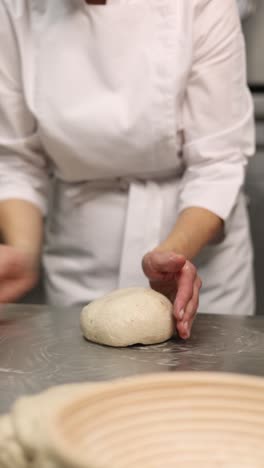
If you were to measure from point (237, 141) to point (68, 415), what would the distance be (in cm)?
102

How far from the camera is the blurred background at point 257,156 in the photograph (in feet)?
6.43

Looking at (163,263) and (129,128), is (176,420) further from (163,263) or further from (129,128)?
(129,128)

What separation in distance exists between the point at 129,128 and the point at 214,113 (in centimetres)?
17

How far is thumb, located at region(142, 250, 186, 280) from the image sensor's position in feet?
3.89

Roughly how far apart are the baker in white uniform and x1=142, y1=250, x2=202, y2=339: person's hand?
119 mm

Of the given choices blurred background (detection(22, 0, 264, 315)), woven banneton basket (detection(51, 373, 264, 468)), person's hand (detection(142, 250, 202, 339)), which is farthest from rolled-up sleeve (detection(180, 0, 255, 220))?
woven banneton basket (detection(51, 373, 264, 468))

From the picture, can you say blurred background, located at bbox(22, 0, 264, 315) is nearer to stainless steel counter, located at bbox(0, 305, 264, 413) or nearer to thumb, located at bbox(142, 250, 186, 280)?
stainless steel counter, located at bbox(0, 305, 264, 413)

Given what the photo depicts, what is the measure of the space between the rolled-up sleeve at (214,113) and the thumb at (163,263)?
25 cm

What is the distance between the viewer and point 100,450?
56 centimetres

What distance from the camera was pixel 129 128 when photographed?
1.42 m

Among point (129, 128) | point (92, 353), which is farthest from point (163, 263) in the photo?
point (129, 128)

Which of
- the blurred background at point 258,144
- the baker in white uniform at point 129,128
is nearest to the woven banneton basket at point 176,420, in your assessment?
the baker in white uniform at point 129,128

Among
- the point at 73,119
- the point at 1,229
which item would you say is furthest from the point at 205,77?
the point at 1,229

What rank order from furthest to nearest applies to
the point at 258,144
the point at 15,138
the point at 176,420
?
the point at 258,144
the point at 15,138
the point at 176,420
